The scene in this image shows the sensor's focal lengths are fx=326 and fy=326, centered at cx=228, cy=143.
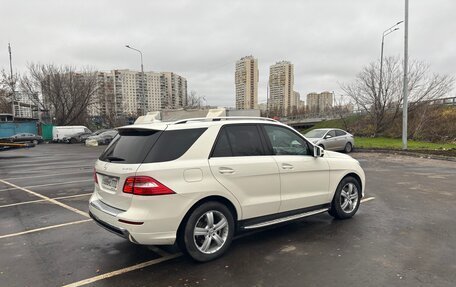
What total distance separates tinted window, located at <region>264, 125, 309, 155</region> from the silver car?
1236 cm

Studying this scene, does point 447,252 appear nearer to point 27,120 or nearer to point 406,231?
point 406,231

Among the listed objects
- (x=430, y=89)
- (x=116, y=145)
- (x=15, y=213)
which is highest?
(x=430, y=89)

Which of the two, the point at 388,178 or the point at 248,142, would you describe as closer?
the point at 248,142

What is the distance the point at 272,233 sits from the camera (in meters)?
4.97

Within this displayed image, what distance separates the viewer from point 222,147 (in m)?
4.23

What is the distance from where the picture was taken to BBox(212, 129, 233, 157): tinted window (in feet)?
13.6

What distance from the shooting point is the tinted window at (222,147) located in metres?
4.15

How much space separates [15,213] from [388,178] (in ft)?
32.1

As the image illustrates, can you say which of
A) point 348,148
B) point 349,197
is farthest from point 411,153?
point 349,197

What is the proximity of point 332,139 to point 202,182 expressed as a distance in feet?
50.8

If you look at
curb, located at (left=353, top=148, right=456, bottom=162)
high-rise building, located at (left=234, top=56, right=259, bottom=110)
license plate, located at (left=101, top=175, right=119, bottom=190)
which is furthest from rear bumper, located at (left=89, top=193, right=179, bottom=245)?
high-rise building, located at (left=234, top=56, right=259, bottom=110)

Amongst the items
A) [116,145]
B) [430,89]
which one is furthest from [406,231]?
[430,89]

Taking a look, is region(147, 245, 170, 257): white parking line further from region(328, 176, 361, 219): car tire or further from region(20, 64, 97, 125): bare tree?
region(20, 64, 97, 125): bare tree

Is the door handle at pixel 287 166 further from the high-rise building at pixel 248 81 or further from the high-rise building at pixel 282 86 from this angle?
the high-rise building at pixel 282 86
